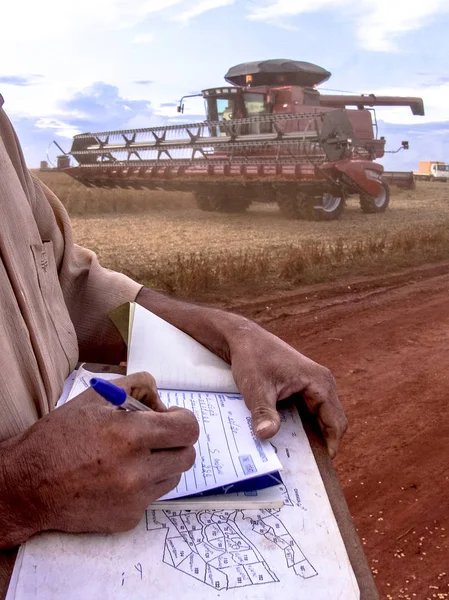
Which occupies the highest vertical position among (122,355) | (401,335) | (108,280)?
(108,280)

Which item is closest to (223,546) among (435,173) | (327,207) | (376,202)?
(327,207)

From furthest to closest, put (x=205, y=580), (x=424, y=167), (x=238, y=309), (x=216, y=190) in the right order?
(x=424, y=167) < (x=216, y=190) < (x=238, y=309) < (x=205, y=580)

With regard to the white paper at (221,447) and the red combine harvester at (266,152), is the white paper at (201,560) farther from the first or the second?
the red combine harvester at (266,152)

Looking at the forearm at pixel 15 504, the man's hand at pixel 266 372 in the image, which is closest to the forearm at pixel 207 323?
the man's hand at pixel 266 372

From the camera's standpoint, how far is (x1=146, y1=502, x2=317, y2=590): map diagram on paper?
823mm

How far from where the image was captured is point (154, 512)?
3.01 feet

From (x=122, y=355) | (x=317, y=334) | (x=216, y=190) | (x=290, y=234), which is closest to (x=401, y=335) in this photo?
(x=317, y=334)

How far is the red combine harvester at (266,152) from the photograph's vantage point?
1217 centimetres

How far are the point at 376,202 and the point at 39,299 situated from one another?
13652 mm

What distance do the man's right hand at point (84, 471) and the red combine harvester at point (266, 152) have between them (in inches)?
443

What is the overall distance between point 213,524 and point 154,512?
83 millimetres

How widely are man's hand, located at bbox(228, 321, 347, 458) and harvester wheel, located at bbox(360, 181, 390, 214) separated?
43.2 ft

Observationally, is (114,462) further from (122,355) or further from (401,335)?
(401,335)

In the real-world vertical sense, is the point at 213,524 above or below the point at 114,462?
below
